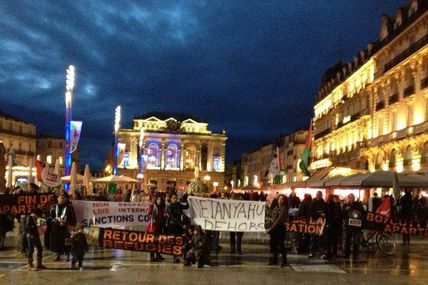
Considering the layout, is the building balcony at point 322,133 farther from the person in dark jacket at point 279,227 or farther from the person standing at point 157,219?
the person standing at point 157,219

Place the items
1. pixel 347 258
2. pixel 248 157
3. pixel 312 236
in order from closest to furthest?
pixel 347 258, pixel 312 236, pixel 248 157

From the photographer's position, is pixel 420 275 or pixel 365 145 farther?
pixel 365 145

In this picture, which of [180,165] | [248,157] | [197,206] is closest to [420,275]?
[197,206]

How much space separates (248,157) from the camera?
145m

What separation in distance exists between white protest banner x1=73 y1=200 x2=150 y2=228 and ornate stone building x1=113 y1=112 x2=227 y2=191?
107687mm

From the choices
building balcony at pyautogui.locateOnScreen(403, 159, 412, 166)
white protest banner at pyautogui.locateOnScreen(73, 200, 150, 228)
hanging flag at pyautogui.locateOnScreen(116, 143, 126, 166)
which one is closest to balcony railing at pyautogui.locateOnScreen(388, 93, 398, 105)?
building balcony at pyautogui.locateOnScreen(403, 159, 412, 166)

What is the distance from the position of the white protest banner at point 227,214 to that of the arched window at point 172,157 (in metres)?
113

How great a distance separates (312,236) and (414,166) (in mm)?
24612

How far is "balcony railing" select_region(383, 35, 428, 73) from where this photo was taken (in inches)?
1516

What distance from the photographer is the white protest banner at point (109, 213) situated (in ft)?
51.8

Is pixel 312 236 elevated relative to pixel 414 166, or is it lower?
lower

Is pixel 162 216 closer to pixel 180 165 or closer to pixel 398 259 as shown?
pixel 398 259

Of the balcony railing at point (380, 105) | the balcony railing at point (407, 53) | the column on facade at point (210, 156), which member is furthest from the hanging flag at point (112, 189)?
the column on facade at point (210, 156)

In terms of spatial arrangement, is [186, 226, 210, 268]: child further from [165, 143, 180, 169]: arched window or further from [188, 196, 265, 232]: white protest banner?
[165, 143, 180, 169]: arched window
